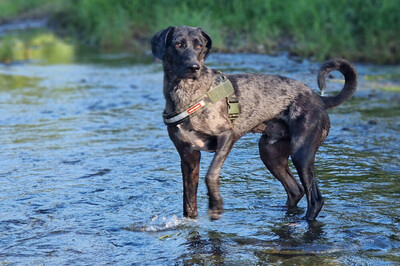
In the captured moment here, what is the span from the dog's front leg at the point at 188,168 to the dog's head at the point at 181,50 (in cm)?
51

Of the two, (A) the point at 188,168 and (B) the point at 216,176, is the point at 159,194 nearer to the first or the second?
(A) the point at 188,168

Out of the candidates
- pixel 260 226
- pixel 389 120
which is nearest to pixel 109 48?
pixel 389 120

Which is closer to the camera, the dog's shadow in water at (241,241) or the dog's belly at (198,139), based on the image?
the dog's shadow in water at (241,241)

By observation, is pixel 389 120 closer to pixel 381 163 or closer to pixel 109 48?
pixel 381 163

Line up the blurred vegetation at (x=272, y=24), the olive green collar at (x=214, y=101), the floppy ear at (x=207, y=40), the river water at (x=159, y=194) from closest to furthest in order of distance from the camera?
the river water at (x=159, y=194), the olive green collar at (x=214, y=101), the floppy ear at (x=207, y=40), the blurred vegetation at (x=272, y=24)

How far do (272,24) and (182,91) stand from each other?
1186 centimetres

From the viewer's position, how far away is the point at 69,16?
3114 centimetres

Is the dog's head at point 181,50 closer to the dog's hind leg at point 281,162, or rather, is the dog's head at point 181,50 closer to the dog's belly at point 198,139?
the dog's belly at point 198,139

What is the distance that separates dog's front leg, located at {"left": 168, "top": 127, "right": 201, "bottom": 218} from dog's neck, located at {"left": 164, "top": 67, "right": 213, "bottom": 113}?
0.68 feet

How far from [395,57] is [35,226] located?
10.9 m

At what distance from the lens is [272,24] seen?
17188mm

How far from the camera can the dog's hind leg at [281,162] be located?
6383 millimetres

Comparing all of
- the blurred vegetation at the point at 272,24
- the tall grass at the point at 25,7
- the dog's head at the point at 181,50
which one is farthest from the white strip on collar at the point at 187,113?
the tall grass at the point at 25,7

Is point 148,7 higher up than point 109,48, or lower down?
higher up
